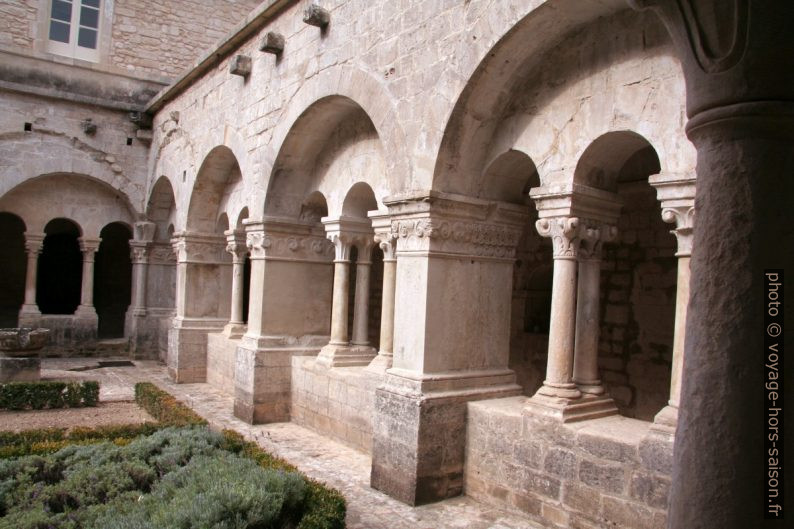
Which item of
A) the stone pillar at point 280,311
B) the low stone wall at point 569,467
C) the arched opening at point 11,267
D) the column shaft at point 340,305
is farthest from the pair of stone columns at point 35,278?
the low stone wall at point 569,467

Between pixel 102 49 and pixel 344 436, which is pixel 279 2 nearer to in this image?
pixel 344 436

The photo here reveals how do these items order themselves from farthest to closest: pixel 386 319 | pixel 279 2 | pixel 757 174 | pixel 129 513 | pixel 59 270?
pixel 59 270 → pixel 279 2 → pixel 386 319 → pixel 129 513 → pixel 757 174

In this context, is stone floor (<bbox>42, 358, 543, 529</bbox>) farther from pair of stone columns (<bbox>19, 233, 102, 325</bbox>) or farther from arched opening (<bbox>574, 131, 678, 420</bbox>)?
arched opening (<bbox>574, 131, 678, 420</bbox>)

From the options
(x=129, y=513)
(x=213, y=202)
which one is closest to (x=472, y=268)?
(x=129, y=513)

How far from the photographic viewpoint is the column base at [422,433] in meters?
5.07

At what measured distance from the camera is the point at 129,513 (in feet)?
11.6

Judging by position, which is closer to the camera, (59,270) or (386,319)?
(386,319)

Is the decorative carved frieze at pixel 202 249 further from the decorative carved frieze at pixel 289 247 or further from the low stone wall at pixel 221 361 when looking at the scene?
the decorative carved frieze at pixel 289 247

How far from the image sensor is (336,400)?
23.4 feet

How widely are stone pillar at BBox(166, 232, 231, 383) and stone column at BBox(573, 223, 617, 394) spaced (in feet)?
25.3

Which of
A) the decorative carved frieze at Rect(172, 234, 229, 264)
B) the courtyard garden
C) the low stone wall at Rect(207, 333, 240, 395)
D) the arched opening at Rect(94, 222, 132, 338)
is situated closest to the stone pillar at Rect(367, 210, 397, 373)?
the courtyard garden

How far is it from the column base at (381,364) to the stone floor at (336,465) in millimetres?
883

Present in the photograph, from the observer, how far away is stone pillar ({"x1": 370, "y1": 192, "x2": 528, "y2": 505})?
16.8 feet

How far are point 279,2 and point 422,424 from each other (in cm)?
550
